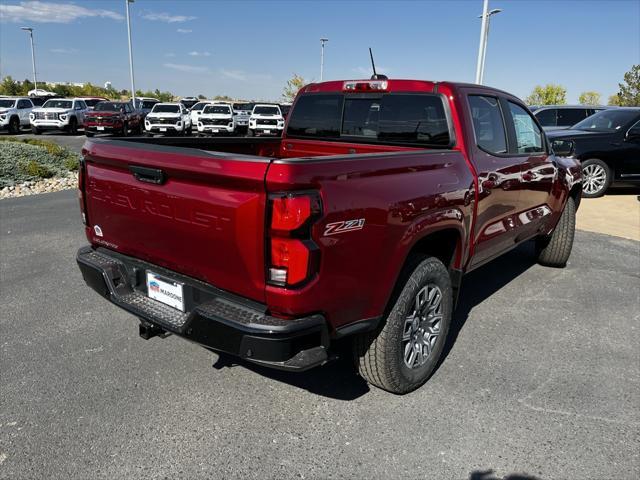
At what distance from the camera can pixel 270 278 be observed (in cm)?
230

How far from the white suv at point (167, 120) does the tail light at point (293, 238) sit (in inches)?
882

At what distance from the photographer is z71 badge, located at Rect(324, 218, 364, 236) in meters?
2.28

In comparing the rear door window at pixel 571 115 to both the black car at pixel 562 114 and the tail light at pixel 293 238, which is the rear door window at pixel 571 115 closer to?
the black car at pixel 562 114

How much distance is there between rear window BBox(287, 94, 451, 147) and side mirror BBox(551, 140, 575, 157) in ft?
7.30

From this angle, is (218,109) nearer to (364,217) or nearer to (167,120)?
(167,120)

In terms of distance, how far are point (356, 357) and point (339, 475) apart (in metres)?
0.70

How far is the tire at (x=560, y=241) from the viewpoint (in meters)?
5.63

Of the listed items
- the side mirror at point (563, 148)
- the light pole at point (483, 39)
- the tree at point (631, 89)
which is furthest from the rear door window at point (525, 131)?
the tree at point (631, 89)

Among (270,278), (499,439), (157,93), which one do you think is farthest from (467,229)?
(157,93)

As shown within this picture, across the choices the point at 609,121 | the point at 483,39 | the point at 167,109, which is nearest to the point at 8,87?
the point at 167,109

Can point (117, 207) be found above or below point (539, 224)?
above

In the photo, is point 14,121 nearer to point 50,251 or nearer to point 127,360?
point 50,251

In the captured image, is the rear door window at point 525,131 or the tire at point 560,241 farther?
the tire at point 560,241

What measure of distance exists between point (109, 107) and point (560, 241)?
22.2m
